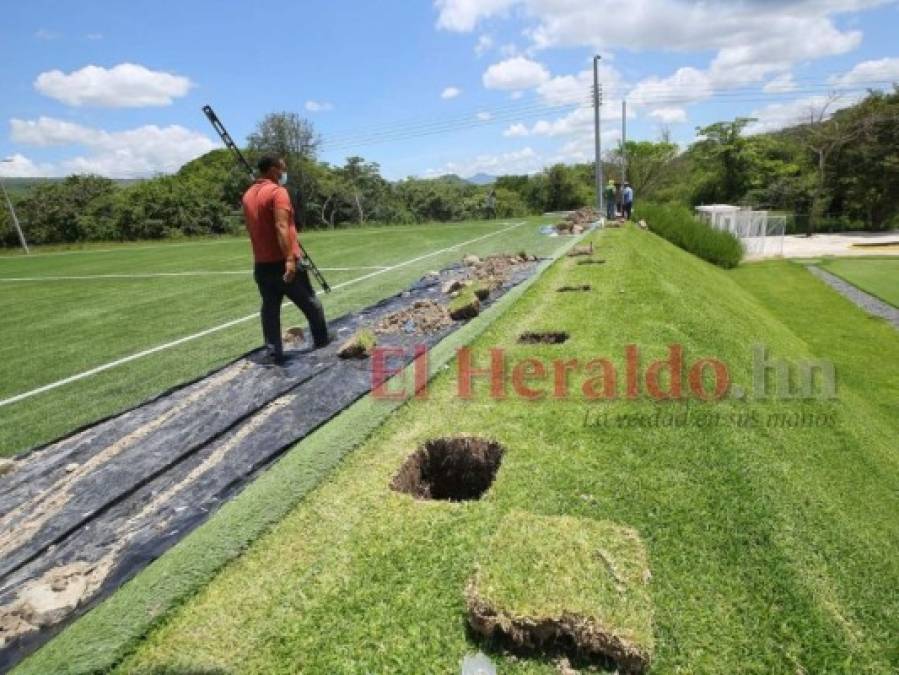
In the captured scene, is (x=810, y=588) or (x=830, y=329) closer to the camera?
(x=810, y=588)

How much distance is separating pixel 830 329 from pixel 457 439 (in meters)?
7.93

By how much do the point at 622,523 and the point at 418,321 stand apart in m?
3.59

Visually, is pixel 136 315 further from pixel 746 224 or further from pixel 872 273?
pixel 746 224

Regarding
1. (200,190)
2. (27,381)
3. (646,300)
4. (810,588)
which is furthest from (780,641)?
(200,190)

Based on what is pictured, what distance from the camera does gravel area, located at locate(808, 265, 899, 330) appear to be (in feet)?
29.5

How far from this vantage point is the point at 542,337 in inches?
198

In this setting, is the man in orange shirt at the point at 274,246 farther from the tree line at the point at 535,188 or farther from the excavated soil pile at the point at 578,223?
the tree line at the point at 535,188

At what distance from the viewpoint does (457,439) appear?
308 cm

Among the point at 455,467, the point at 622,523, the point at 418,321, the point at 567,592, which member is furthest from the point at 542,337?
the point at 567,592

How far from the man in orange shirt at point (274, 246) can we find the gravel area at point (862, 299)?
29.9ft

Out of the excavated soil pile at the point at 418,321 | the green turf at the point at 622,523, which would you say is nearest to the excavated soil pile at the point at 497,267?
the excavated soil pile at the point at 418,321

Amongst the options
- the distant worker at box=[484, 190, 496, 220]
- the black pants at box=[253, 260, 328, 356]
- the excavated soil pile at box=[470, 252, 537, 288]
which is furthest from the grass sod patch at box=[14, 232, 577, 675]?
the distant worker at box=[484, 190, 496, 220]

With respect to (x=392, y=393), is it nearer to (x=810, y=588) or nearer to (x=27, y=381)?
(x=810, y=588)

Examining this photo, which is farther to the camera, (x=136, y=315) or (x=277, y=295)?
(x=136, y=315)
